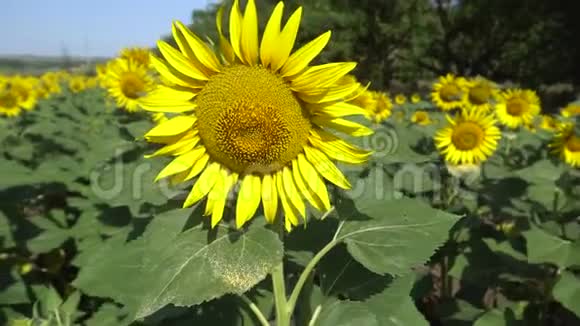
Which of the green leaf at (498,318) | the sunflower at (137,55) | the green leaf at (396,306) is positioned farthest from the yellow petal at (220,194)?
the sunflower at (137,55)

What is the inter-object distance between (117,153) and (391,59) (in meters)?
21.4

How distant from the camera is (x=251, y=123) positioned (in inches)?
46.3

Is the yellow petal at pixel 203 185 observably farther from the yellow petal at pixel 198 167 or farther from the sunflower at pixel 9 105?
the sunflower at pixel 9 105

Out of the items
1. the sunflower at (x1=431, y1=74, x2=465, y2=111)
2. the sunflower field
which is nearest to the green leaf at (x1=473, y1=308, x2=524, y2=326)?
the sunflower field

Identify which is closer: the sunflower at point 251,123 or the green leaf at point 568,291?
the sunflower at point 251,123

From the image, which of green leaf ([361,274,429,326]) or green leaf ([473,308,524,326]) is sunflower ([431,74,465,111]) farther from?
green leaf ([361,274,429,326])

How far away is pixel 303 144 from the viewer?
3.95 feet

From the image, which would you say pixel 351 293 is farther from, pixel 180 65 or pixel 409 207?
pixel 180 65

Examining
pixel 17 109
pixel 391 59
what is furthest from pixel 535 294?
pixel 391 59

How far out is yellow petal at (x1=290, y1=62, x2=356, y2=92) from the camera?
110 centimetres

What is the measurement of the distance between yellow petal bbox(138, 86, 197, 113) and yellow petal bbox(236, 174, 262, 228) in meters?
0.20

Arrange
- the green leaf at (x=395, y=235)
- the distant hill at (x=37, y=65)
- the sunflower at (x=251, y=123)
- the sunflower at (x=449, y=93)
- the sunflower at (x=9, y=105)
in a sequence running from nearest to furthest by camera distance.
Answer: the sunflower at (x=251, y=123), the green leaf at (x=395, y=235), the sunflower at (x=449, y=93), the sunflower at (x=9, y=105), the distant hill at (x=37, y=65)

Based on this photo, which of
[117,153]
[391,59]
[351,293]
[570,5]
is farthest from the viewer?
[391,59]

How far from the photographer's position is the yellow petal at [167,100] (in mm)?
1196
